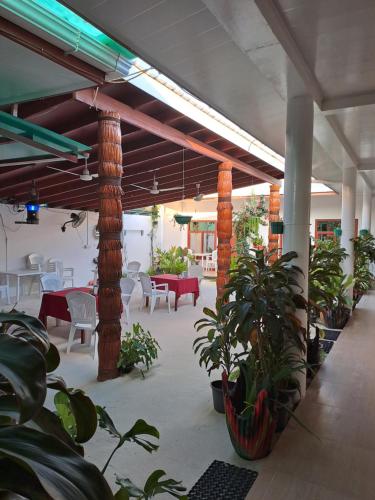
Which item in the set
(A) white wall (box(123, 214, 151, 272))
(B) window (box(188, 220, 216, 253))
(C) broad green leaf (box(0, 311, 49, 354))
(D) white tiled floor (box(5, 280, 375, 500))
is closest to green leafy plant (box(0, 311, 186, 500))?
(C) broad green leaf (box(0, 311, 49, 354))

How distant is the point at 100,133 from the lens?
3.88 m

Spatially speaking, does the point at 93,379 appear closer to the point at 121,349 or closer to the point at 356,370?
the point at 121,349

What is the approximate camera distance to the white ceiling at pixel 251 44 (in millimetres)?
2084

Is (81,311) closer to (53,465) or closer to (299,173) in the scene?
(299,173)

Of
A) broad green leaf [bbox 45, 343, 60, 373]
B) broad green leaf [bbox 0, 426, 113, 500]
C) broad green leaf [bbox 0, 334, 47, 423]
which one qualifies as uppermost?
broad green leaf [bbox 0, 334, 47, 423]

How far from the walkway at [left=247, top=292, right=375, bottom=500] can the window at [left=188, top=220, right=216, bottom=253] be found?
1136 centimetres

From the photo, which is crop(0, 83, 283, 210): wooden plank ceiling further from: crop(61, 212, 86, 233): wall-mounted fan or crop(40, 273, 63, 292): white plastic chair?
crop(40, 273, 63, 292): white plastic chair

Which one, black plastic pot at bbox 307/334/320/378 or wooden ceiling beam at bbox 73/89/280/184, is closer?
wooden ceiling beam at bbox 73/89/280/184

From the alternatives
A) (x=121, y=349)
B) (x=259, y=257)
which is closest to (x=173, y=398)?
(x=121, y=349)

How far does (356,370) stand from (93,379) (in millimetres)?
2790

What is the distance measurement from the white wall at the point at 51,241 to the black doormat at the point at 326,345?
22.7 feet

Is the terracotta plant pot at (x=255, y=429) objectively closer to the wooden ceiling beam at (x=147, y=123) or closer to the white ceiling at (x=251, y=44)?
the white ceiling at (x=251, y=44)

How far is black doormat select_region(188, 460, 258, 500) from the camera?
2.16m

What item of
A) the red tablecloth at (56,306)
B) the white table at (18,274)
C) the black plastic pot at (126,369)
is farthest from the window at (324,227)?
the black plastic pot at (126,369)
